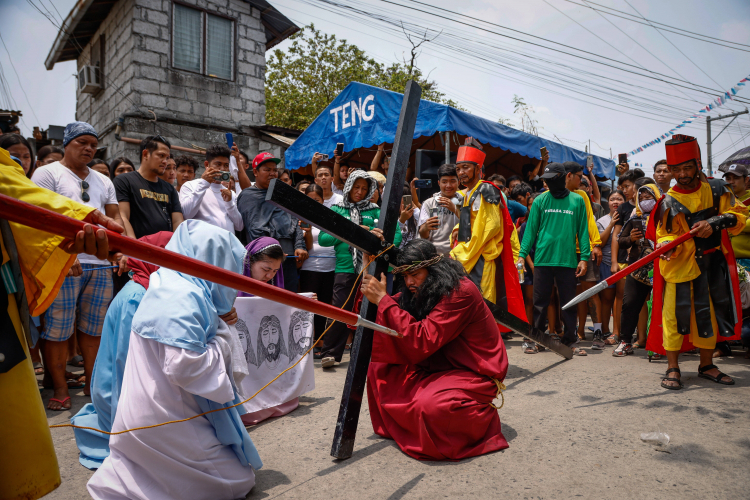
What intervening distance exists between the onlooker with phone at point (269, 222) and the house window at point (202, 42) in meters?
7.98

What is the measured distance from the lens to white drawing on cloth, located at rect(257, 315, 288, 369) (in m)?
4.02

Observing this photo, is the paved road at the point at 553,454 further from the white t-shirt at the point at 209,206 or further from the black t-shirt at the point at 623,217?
the black t-shirt at the point at 623,217

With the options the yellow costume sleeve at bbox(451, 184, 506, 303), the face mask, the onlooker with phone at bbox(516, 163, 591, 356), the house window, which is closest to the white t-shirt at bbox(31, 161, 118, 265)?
the yellow costume sleeve at bbox(451, 184, 506, 303)

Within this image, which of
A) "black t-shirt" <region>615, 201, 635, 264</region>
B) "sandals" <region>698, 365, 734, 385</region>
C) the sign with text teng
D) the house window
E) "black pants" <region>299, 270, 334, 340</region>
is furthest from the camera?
the house window

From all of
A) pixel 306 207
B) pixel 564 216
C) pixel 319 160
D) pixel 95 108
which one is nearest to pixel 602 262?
pixel 564 216

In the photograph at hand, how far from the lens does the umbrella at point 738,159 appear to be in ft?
18.7

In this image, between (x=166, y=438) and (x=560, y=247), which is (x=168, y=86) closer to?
(x=560, y=247)

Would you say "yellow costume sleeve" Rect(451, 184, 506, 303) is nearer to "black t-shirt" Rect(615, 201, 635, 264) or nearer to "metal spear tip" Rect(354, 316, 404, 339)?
"black t-shirt" Rect(615, 201, 635, 264)

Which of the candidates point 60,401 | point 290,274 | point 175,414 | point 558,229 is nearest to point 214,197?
point 290,274

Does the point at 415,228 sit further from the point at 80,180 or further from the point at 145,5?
the point at 145,5

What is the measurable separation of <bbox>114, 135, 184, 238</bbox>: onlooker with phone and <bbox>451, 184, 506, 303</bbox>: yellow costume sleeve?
2.90 meters

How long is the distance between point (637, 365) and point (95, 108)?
14362 millimetres

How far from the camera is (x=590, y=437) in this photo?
3.23 m

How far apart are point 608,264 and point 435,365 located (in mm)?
4574
